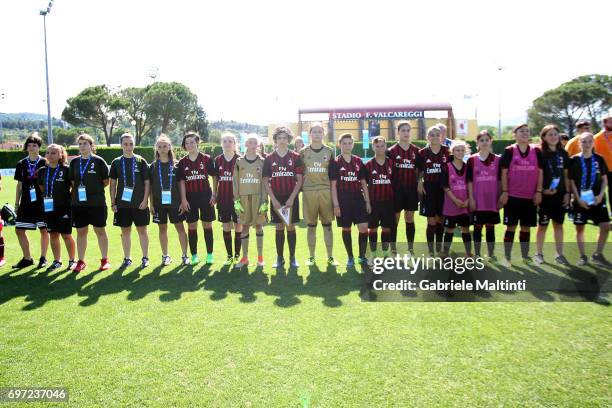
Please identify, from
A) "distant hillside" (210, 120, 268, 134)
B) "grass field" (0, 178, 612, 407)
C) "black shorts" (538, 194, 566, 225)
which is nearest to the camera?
"grass field" (0, 178, 612, 407)

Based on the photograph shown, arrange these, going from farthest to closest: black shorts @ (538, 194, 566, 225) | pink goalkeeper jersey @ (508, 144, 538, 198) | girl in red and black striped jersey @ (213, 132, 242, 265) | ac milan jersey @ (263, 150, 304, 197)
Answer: girl in red and black striped jersey @ (213, 132, 242, 265), ac milan jersey @ (263, 150, 304, 197), black shorts @ (538, 194, 566, 225), pink goalkeeper jersey @ (508, 144, 538, 198)

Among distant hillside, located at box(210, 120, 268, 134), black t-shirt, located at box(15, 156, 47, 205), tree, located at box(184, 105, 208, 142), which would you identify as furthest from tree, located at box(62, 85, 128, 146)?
black t-shirt, located at box(15, 156, 47, 205)

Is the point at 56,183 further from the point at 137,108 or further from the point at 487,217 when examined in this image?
the point at 137,108

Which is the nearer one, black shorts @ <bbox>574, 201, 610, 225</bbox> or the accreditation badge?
black shorts @ <bbox>574, 201, 610, 225</bbox>

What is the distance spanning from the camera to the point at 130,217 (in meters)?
5.98

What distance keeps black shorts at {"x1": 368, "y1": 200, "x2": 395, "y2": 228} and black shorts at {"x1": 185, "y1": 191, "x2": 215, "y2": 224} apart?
233cm

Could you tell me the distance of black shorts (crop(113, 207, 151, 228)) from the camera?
593 centimetres

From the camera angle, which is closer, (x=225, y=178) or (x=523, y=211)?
(x=523, y=211)

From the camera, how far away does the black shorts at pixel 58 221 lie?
585cm

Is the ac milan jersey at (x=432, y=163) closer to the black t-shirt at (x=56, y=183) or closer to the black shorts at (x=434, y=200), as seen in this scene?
the black shorts at (x=434, y=200)

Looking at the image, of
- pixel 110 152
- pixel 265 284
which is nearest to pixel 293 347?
pixel 265 284

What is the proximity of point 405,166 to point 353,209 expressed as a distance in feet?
3.21

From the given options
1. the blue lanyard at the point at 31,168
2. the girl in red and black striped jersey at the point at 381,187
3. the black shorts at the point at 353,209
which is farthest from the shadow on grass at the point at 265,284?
the blue lanyard at the point at 31,168

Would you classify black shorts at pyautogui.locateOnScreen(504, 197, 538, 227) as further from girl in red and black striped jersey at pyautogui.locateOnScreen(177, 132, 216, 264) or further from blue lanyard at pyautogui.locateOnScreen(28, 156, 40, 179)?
blue lanyard at pyautogui.locateOnScreen(28, 156, 40, 179)
